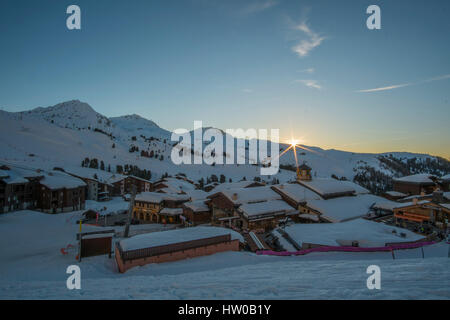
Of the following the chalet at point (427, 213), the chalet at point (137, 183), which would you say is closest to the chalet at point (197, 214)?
the chalet at point (427, 213)

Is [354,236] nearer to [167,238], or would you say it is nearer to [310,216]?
[310,216]

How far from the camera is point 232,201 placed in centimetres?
3434

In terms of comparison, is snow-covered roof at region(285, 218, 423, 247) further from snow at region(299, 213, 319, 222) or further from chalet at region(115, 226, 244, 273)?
snow at region(299, 213, 319, 222)

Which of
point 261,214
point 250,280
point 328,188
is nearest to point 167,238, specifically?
point 250,280

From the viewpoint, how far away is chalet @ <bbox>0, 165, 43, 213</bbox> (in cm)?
4088

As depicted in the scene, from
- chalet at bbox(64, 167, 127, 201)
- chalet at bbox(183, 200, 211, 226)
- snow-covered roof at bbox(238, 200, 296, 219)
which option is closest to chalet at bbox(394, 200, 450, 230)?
snow-covered roof at bbox(238, 200, 296, 219)

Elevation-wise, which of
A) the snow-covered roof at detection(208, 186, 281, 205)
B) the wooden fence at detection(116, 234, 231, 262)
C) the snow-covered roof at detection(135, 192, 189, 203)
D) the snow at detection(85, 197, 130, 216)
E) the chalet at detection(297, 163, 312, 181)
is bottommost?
the snow at detection(85, 197, 130, 216)

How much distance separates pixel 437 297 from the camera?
5.53 m

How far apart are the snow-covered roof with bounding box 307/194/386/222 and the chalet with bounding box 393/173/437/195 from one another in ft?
66.3

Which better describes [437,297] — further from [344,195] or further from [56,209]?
[56,209]

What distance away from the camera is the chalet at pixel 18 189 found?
40.9 metres

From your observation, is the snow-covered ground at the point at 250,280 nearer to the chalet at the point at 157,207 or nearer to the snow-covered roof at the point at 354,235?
the snow-covered roof at the point at 354,235

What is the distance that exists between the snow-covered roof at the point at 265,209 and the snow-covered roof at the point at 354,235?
744 centimetres
